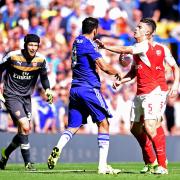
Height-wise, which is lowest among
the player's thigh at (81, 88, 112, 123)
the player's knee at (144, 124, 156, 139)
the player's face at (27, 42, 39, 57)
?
the player's knee at (144, 124, 156, 139)

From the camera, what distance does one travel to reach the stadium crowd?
21.0 m

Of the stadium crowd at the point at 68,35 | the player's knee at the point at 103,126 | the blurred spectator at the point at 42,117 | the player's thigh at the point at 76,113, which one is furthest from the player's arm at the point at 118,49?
the blurred spectator at the point at 42,117

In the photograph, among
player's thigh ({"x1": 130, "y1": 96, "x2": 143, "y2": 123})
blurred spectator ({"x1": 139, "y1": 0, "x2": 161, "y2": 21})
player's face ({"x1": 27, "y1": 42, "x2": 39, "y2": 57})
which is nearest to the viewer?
player's thigh ({"x1": 130, "y1": 96, "x2": 143, "y2": 123})

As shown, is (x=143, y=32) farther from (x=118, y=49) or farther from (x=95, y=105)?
(x=95, y=105)

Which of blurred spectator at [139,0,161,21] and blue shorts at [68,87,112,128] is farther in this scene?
blurred spectator at [139,0,161,21]

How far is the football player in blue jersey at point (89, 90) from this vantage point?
41.4 ft

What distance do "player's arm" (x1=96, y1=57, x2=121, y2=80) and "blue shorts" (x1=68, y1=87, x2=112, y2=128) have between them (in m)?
0.51

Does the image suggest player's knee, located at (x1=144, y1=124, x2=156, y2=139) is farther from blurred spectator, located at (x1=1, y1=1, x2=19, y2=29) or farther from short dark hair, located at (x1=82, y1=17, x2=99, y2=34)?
blurred spectator, located at (x1=1, y1=1, x2=19, y2=29)

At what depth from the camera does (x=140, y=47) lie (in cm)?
1277

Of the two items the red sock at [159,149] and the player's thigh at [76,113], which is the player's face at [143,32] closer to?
the player's thigh at [76,113]

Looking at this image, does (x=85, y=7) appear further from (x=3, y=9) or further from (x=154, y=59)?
(x=154, y=59)

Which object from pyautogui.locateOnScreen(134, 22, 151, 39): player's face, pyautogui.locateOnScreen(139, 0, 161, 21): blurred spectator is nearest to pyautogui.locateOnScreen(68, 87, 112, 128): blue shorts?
pyautogui.locateOnScreen(134, 22, 151, 39): player's face

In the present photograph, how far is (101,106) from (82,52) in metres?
0.96

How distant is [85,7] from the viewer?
932 inches
